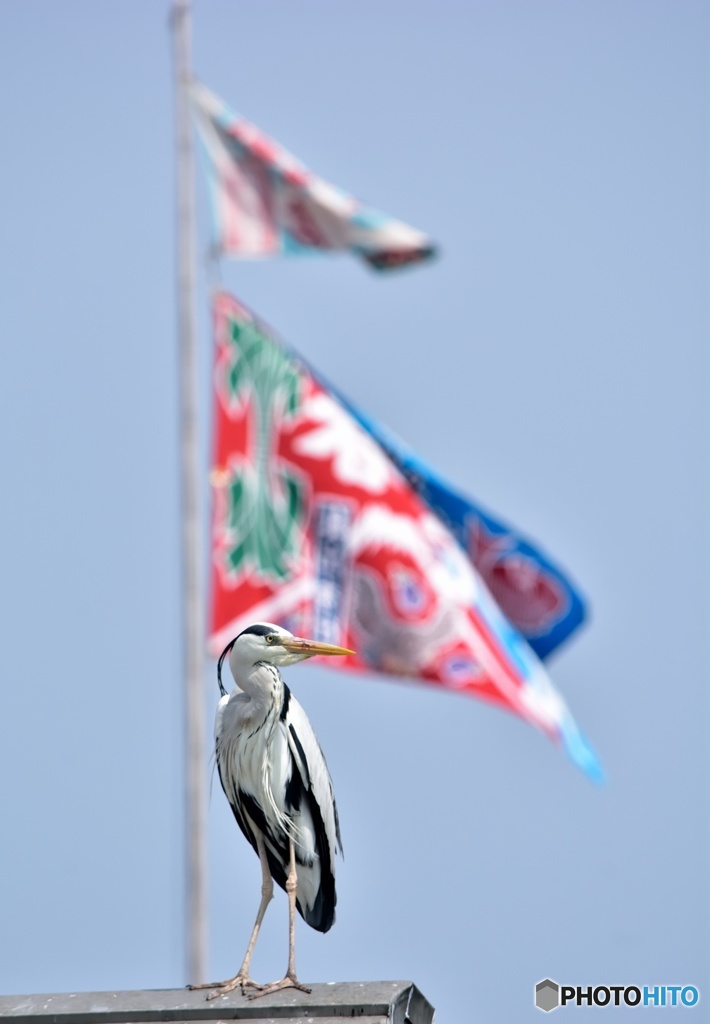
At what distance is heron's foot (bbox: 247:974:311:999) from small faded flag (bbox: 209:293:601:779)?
8577mm

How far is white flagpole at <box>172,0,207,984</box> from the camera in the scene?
21062mm

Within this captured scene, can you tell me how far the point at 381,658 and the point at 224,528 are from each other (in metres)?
1.96

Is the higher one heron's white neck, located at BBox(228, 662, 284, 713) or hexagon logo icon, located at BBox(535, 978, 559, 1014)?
heron's white neck, located at BBox(228, 662, 284, 713)

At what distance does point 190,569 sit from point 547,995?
744 cm

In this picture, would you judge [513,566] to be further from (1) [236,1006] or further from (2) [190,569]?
(1) [236,1006]

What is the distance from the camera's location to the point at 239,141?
23391 millimetres

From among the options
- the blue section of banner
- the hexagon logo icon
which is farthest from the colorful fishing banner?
the hexagon logo icon

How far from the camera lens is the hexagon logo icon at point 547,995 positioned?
15297mm

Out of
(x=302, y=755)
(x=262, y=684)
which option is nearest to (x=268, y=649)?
(x=262, y=684)

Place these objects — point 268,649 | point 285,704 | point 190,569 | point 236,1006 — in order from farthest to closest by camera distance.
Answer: point 190,569 < point 285,704 < point 268,649 < point 236,1006

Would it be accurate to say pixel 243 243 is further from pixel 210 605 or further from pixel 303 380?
pixel 210 605

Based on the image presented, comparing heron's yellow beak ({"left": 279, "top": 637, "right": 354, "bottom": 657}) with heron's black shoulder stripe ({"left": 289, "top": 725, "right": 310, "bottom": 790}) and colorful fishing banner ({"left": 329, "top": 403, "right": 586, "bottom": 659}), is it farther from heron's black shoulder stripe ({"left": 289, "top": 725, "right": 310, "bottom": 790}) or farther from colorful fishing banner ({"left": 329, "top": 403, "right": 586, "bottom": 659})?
colorful fishing banner ({"left": 329, "top": 403, "right": 586, "bottom": 659})

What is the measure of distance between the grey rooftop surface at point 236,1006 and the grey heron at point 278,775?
63 cm

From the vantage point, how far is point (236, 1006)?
1242 centimetres
